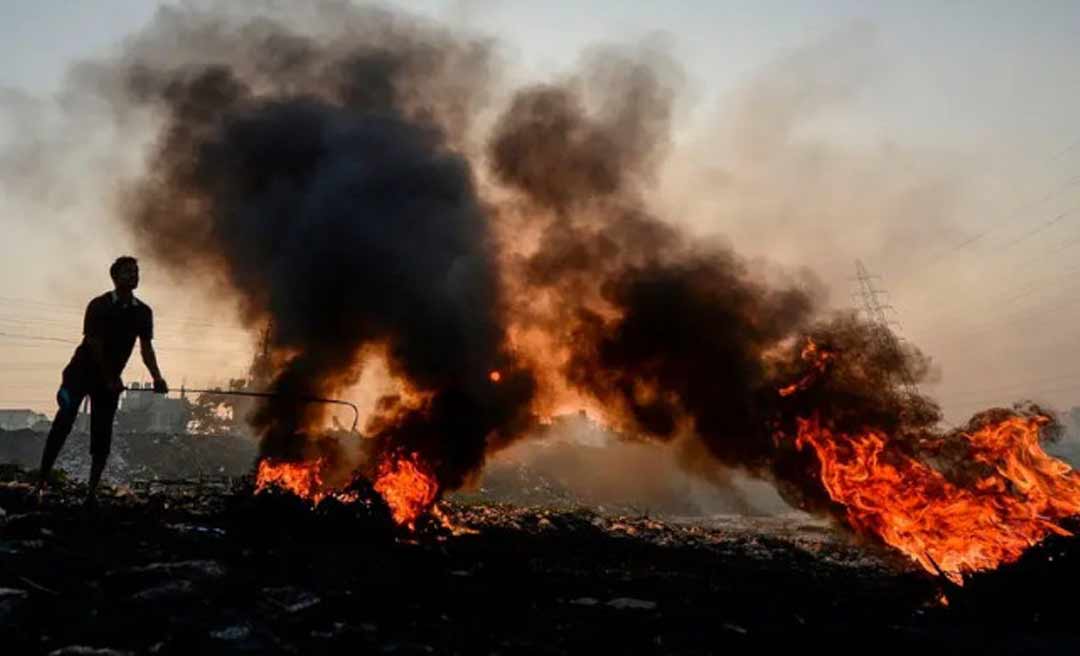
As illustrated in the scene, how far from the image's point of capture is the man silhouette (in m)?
8.09

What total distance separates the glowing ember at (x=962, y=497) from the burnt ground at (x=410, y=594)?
0.78 meters

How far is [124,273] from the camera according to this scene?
27.3ft

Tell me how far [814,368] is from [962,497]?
3671 millimetres

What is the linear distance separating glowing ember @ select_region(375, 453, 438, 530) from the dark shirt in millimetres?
5235

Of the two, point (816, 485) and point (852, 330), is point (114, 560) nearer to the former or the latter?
point (816, 485)

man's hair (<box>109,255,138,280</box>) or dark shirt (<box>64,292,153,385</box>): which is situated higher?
man's hair (<box>109,255,138,280</box>)

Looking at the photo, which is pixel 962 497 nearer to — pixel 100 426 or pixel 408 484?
pixel 408 484

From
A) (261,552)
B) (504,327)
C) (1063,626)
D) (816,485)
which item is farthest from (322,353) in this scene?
(1063,626)

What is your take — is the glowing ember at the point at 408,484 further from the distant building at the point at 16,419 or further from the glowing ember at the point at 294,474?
the distant building at the point at 16,419

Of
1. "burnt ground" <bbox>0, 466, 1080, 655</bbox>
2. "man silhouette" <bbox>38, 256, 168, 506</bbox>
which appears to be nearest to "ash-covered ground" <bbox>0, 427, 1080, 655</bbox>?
"burnt ground" <bbox>0, 466, 1080, 655</bbox>

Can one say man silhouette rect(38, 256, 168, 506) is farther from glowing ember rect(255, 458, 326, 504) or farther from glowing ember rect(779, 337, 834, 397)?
glowing ember rect(779, 337, 834, 397)

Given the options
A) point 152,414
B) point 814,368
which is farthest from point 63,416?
point 152,414

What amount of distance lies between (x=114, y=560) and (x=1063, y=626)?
10.0m

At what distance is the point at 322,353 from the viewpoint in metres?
13.7
